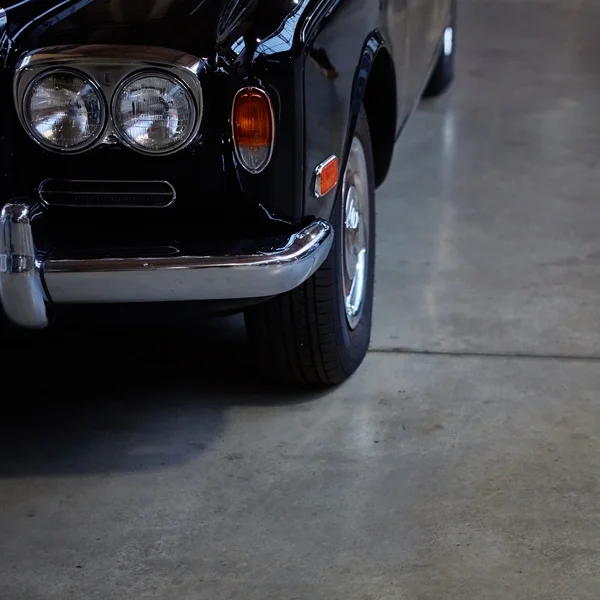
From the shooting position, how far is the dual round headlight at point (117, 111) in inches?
79.5

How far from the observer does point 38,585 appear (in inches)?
78.4

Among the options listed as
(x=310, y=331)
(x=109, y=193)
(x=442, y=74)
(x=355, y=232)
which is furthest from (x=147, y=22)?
(x=442, y=74)

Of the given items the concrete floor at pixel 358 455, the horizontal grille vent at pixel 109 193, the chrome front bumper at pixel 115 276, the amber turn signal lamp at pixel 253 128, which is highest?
the amber turn signal lamp at pixel 253 128

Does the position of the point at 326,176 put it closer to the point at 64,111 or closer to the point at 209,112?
the point at 209,112

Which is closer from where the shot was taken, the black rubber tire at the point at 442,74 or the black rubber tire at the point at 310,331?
the black rubber tire at the point at 310,331

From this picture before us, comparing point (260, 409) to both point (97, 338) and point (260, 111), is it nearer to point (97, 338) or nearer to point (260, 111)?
point (97, 338)

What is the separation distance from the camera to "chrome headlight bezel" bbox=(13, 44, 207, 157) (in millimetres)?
1989

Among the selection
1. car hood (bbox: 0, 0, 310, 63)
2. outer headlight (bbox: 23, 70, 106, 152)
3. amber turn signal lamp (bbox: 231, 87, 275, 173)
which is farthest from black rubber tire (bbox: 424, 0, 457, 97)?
outer headlight (bbox: 23, 70, 106, 152)

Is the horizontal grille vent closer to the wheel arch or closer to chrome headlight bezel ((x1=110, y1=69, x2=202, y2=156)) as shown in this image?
chrome headlight bezel ((x1=110, y1=69, x2=202, y2=156))

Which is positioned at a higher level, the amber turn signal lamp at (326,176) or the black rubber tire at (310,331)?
the amber turn signal lamp at (326,176)

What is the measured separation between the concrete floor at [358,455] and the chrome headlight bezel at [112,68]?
0.78 metres

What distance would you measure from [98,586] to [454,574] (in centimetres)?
69

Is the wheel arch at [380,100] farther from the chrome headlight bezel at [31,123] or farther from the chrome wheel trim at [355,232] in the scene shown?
the chrome headlight bezel at [31,123]

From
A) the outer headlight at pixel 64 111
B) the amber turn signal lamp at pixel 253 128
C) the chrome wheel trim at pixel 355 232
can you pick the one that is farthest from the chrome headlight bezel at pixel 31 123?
the chrome wheel trim at pixel 355 232
